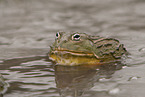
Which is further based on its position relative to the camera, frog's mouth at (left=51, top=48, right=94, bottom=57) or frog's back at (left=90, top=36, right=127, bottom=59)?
frog's back at (left=90, top=36, right=127, bottom=59)

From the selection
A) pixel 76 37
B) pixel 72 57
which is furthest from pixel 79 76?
pixel 76 37

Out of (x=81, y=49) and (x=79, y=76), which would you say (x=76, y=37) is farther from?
(x=79, y=76)

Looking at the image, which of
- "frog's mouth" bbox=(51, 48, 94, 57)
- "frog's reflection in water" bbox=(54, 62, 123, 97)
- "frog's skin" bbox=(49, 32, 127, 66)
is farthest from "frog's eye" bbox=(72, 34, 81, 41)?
"frog's reflection in water" bbox=(54, 62, 123, 97)

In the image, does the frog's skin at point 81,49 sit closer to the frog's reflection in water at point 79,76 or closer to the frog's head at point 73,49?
the frog's head at point 73,49

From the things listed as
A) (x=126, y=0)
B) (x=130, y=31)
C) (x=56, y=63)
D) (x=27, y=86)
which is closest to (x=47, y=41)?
(x=56, y=63)

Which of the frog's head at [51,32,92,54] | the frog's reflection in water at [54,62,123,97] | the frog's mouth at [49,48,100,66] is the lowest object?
the frog's reflection in water at [54,62,123,97]

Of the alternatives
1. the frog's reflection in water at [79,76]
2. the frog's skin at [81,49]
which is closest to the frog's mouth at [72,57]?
the frog's skin at [81,49]

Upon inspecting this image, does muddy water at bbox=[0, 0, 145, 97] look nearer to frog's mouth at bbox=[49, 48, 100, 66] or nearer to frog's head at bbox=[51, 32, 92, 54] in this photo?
frog's mouth at bbox=[49, 48, 100, 66]
